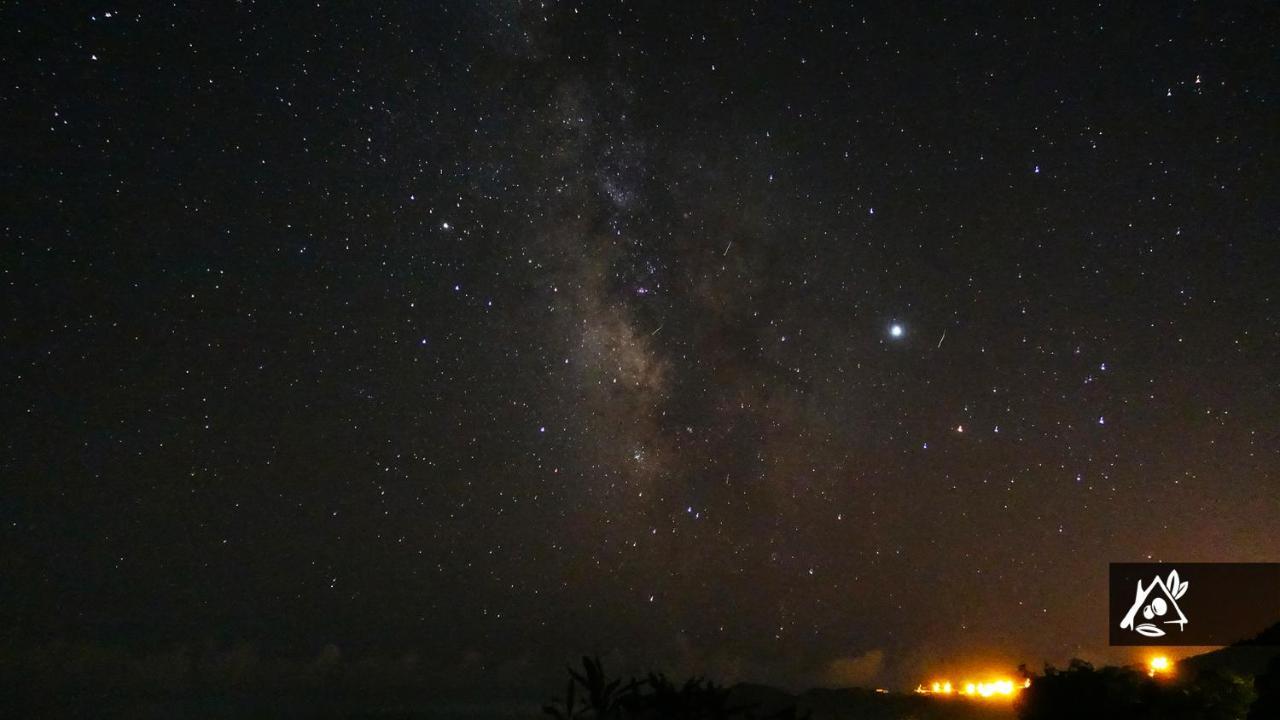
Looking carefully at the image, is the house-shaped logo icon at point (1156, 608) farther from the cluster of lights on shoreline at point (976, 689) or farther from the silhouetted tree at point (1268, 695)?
the cluster of lights on shoreline at point (976, 689)

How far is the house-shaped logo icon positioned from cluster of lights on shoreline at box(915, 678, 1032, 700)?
59.8ft

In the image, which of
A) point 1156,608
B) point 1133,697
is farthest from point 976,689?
point 1133,697

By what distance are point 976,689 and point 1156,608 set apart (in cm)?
2677

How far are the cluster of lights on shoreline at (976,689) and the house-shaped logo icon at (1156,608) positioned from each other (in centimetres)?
1823

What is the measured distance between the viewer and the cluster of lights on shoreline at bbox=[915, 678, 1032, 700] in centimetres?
4483

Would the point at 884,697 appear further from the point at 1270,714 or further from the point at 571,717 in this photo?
the point at 571,717

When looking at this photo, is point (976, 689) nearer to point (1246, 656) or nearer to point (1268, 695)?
point (1246, 656)

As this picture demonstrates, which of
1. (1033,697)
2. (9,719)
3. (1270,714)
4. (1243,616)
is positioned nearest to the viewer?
(1270,714)

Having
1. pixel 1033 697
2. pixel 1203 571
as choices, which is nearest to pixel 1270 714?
pixel 1033 697

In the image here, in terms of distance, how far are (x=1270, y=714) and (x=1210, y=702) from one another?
132 inches

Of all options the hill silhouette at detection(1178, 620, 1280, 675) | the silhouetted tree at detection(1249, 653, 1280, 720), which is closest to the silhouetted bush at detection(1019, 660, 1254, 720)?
the silhouetted tree at detection(1249, 653, 1280, 720)

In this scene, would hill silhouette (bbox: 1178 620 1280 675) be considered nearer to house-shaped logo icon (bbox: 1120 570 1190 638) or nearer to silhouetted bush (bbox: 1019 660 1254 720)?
house-shaped logo icon (bbox: 1120 570 1190 638)

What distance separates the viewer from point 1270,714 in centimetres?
1734

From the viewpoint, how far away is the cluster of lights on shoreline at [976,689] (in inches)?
1765
